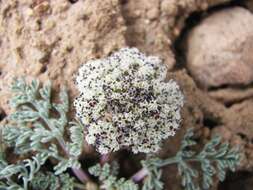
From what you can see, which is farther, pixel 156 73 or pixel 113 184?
pixel 113 184

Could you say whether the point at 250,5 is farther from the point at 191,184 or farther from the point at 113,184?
the point at 113,184

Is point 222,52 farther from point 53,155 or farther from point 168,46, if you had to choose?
point 53,155

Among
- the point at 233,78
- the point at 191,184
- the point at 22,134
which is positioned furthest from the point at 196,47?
the point at 22,134

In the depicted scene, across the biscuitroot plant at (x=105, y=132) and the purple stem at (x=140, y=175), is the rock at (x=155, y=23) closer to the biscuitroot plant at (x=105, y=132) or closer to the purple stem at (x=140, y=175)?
the biscuitroot plant at (x=105, y=132)

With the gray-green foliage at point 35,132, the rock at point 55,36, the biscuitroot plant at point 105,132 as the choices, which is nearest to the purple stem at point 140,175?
the biscuitroot plant at point 105,132

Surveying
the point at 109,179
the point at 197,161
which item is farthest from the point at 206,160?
the point at 109,179

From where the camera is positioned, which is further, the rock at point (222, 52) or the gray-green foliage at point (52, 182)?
the rock at point (222, 52)
